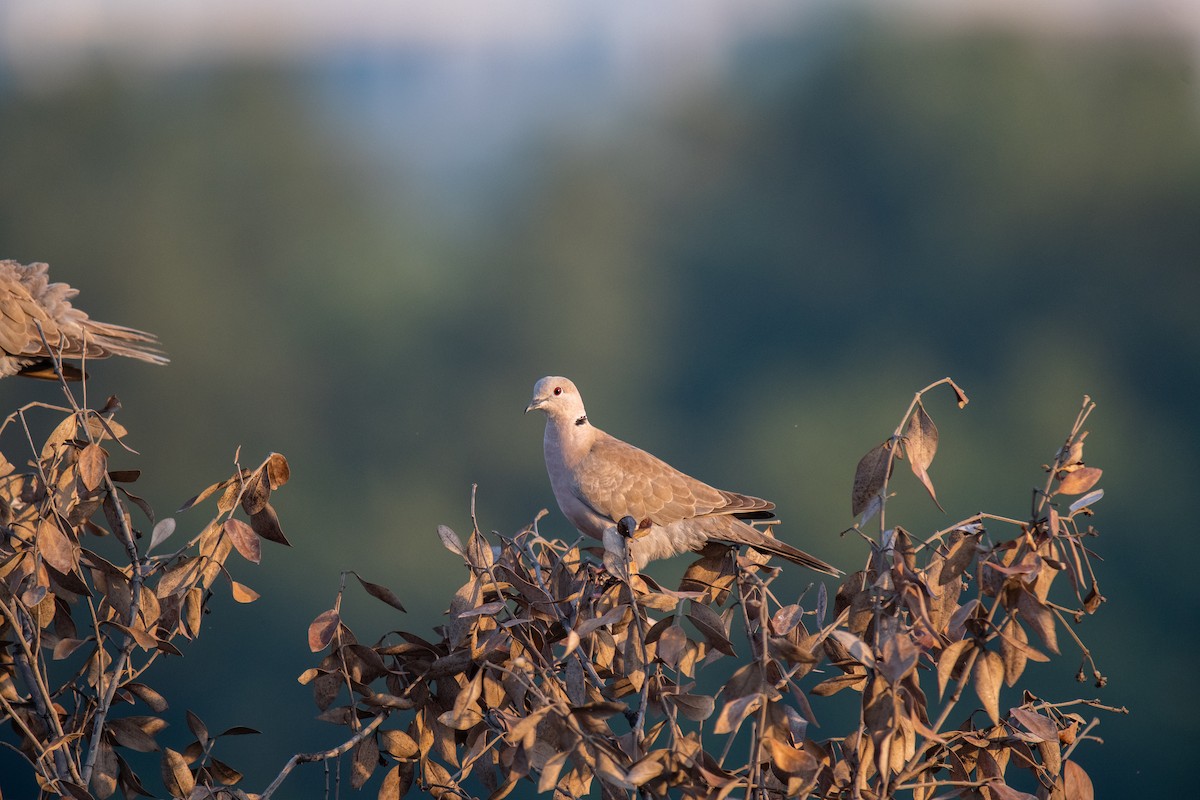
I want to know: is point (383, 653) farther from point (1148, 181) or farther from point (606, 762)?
point (1148, 181)

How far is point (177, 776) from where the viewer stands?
1916 millimetres

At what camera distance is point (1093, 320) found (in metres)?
15.3

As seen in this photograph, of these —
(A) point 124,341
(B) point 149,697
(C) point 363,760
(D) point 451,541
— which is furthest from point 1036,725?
(A) point 124,341

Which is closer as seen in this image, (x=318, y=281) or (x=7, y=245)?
(x=7, y=245)

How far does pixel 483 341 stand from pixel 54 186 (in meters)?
6.46

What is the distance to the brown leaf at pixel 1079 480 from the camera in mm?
1653

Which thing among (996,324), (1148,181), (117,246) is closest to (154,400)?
(117,246)

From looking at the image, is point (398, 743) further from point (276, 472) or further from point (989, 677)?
point (989, 677)

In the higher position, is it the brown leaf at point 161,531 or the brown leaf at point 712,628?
the brown leaf at point 161,531

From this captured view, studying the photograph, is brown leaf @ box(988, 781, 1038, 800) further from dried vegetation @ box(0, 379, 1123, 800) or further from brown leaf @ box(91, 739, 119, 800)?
brown leaf @ box(91, 739, 119, 800)

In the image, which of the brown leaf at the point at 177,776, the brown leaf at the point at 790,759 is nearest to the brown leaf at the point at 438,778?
the brown leaf at the point at 177,776

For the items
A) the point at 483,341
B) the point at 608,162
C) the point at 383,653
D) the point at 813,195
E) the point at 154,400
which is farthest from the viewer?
the point at 608,162

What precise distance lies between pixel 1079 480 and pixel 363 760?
117 cm

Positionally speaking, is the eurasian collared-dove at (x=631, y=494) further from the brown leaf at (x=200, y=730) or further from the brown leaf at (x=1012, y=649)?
the brown leaf at (x=1012, y=649)
